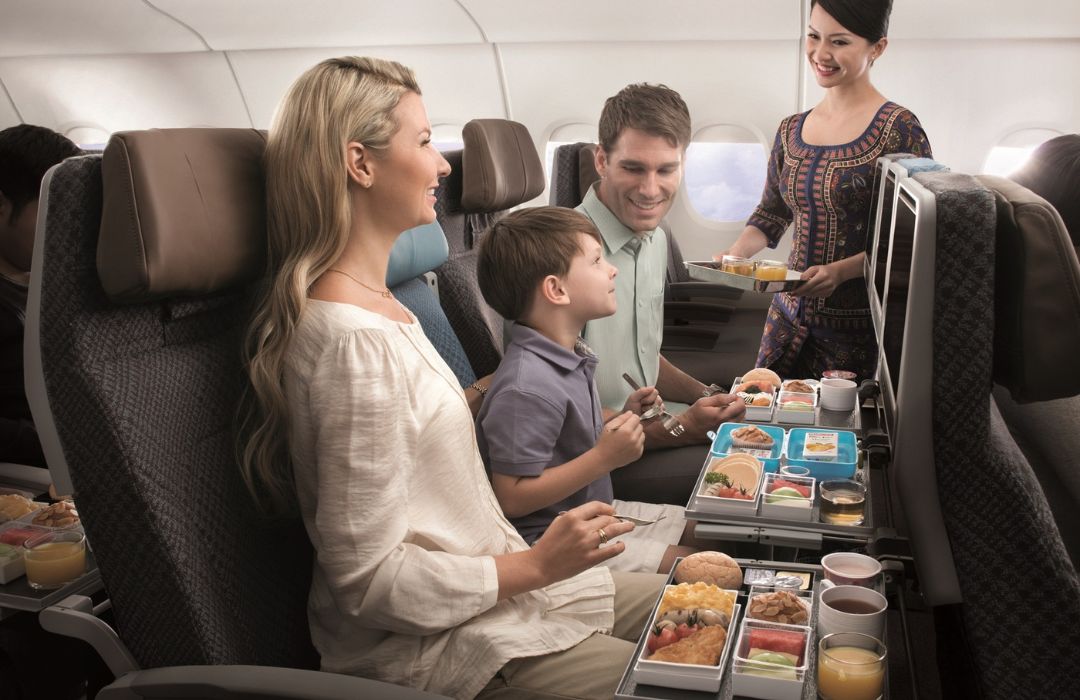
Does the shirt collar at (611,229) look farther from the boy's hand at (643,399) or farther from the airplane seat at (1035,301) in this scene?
the airplane seat at (1035,301)

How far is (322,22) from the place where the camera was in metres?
8.41

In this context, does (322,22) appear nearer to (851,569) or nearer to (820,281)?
(820,281)

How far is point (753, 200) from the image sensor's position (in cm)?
712

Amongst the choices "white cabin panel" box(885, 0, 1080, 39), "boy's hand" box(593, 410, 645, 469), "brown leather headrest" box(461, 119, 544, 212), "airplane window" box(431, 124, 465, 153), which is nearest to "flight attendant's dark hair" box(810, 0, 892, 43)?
"brown leather headrest" box(461, 119, 544, 212)

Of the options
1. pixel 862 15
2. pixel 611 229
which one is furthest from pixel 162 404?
pixel 862 15

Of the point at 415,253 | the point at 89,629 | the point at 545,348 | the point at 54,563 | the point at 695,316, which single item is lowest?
the point at 695,316

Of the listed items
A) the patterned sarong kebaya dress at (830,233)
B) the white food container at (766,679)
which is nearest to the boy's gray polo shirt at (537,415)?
the white food container at (766,679)

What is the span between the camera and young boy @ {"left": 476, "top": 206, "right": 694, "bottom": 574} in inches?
72.5

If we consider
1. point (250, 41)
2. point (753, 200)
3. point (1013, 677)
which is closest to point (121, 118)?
point (250, 41)

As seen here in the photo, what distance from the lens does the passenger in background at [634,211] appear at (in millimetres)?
2625

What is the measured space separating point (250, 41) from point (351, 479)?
8.48 metres

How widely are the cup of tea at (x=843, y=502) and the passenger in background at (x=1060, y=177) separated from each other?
43.7 inches

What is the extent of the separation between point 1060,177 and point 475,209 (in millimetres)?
1664

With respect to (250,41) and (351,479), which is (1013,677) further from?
(250,41)
